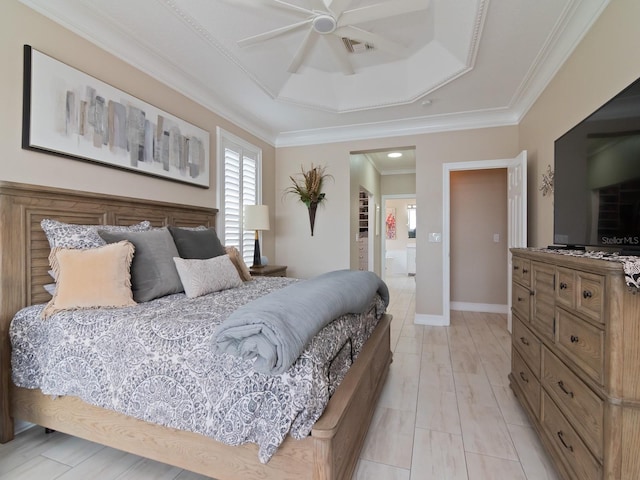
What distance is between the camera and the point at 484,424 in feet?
6.39

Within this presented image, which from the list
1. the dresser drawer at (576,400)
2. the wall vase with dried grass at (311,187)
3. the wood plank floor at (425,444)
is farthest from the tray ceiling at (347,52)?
the wood plank floor at (425,444)

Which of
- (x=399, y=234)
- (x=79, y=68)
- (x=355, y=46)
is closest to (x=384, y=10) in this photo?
(x=355, y=46)

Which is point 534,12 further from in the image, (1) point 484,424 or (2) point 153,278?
(2) point 153,278

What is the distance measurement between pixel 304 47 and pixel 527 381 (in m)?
2.92

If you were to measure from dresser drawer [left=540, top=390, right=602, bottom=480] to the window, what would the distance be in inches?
125

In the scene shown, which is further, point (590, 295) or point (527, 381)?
point (527, 381)

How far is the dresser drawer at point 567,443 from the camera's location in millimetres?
1154

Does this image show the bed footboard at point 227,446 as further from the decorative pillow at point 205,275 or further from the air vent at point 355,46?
the air vent at point 355,46

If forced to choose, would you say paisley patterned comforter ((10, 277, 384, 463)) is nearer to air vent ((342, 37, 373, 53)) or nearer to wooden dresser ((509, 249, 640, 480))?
wooden dresser ((509, 249, 640, 480))

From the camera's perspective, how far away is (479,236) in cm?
489

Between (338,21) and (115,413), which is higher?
(338,21)

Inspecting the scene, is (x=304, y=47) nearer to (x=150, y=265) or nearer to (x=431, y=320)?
(x=150, y=265)

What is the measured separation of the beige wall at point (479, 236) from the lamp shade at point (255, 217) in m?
3.15

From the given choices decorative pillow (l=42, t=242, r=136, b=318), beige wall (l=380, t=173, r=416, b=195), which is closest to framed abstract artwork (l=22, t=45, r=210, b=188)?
Result: decorative pillow (l=42, t=242, r=136, b=318)
